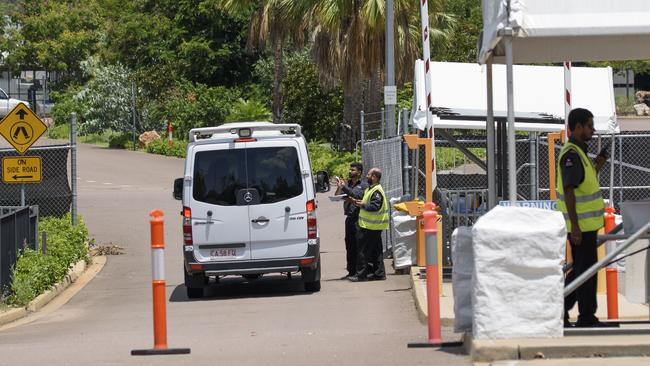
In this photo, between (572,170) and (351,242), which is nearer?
(572,170)

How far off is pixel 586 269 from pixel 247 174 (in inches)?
312

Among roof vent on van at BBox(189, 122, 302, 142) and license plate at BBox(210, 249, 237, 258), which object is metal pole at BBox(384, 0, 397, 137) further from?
license plate at BBox(210, 249, 237, 258)

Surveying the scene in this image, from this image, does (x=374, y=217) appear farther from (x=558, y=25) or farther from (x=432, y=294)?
(x=558, y=25)

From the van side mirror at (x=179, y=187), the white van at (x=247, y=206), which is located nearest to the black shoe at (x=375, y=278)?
the white van at (x=247, y=206)

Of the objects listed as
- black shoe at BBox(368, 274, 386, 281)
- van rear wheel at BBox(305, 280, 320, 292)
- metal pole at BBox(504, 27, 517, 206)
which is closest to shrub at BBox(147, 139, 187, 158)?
black shoe at BBox(368, 274, 386, 281)

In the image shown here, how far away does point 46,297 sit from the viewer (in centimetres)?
1761

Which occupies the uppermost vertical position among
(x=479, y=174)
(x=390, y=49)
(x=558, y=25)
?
(x=390, y=49)

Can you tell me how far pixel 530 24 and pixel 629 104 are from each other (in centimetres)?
5762

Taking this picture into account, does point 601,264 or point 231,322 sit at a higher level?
point 601,264

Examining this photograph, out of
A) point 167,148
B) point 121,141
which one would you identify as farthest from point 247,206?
point 121,141

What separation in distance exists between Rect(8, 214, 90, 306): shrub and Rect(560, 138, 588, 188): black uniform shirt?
8.90 meters

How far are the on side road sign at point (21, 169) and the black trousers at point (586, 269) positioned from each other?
12.9 meters

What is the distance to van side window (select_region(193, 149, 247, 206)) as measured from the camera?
17031 millimetres

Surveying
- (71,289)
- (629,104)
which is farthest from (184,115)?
(71,289)
